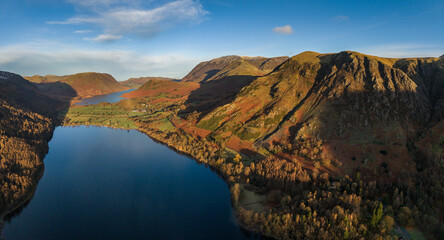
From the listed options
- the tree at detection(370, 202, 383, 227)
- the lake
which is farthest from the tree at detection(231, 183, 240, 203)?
the tree at detection(370, 202, 383, 227)

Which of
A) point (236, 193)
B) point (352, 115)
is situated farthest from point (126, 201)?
point (352, 115)

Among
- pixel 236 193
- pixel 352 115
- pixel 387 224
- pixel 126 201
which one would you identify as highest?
pixel 352 115

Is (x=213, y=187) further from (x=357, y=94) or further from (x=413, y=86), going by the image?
(x=413, y=86)

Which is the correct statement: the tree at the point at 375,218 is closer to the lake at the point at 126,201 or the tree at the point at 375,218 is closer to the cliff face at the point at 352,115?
the cliff face at the point at 352,115

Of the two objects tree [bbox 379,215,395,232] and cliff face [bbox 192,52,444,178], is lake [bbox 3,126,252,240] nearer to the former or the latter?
tree [bbox 379,215,395,232]

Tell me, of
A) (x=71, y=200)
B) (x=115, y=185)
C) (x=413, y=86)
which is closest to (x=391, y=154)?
(x=413, y=86)

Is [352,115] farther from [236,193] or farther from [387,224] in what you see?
[236,193]

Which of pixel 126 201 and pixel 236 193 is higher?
pixel 236 193
